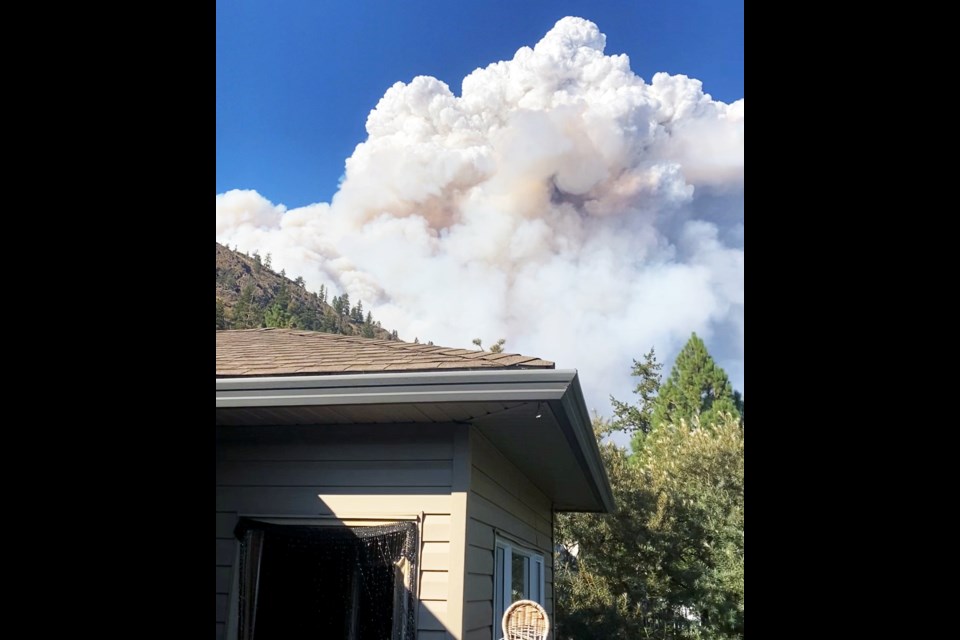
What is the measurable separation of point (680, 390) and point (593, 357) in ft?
32.3

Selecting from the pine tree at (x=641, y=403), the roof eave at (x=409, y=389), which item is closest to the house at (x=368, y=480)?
the roof eave at (x=409, y=389)

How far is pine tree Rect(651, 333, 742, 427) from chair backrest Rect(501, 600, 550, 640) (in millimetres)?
19572

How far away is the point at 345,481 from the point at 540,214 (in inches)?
1306

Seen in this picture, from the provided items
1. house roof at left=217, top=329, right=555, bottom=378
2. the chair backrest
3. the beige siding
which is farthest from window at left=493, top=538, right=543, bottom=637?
house roof at left=217, top=329, right=555, bottom=378

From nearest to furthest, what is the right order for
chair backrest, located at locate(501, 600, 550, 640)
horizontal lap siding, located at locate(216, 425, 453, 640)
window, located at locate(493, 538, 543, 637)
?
chair backrest, located at locate(501, 600, 550, 640), horizontal lap siding, located at locate(216, 425, 453, 640), window, located at locate(493, 538, 543, 637)

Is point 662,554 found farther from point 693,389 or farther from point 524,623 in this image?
point 524,623

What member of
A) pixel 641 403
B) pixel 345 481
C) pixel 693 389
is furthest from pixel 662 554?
pixel 345 481

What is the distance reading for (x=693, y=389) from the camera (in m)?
23.9

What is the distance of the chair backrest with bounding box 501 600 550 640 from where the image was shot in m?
4.16

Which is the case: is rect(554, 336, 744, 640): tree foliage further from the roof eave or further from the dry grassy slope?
the dry grassy slope

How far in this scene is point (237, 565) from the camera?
4.54 metres

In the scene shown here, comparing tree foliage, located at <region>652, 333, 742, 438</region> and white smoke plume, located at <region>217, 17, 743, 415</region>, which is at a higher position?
white smoke plume, located at <region>217, 17, 743, 415</region>
